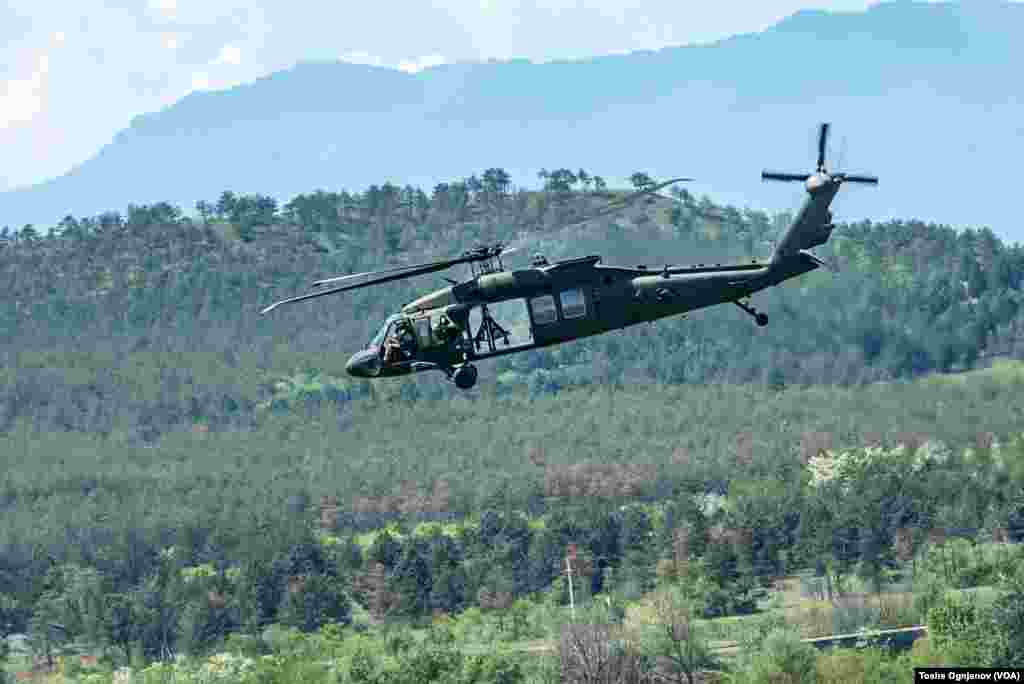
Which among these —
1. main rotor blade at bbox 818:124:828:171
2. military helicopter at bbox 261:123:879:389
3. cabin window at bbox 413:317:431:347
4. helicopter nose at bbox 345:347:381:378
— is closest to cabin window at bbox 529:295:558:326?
military helicopter at bbox 261:123:879:389

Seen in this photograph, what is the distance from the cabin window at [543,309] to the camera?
184 feet

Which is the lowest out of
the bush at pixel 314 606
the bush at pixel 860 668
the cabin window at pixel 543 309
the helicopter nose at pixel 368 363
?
the bush at pixel 314 606

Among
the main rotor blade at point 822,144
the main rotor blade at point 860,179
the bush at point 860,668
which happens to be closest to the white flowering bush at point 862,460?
the bush at point 860,668

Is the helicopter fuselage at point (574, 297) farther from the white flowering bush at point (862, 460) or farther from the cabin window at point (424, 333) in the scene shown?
the white flowering bush at point (862, 460)

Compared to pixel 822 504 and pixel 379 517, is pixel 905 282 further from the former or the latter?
pixel 379 517

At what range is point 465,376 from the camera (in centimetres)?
5541

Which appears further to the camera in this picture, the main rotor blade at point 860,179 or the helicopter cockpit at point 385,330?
the helicopter cockpit at point 385,330

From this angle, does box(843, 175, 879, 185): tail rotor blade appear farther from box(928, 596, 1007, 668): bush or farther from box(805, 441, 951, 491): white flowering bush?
box(805, 441, 951, 491): white flowering bush

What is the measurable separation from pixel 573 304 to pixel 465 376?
3.62 meters

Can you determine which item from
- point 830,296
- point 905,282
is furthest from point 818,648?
point 830,296

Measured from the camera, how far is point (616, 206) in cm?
5462

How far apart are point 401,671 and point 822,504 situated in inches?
2175

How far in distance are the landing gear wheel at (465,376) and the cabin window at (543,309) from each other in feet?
7.27

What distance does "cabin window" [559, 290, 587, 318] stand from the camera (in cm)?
5625
